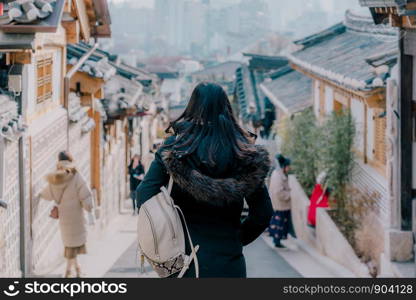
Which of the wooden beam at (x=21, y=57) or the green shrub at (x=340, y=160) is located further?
the green shrub at (x=340, y=160)

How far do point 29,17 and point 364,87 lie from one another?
5.88 m

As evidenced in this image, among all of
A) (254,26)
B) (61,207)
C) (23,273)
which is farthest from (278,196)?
(254,26)

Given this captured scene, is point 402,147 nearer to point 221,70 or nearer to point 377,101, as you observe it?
point 377,101

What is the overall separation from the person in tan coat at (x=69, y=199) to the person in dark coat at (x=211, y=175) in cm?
595

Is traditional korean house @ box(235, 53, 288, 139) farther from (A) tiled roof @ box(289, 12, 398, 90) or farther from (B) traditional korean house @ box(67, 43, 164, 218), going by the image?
(A) tiled roof @ box(289, 12, 398, 90)

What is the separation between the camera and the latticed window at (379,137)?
1429cm

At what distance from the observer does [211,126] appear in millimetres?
4797

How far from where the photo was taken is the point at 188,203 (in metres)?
4.74

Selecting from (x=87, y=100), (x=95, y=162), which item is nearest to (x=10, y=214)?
(x=87, y=100)

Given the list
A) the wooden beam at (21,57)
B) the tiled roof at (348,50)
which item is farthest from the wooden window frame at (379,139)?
the wooden beam at (21,57)

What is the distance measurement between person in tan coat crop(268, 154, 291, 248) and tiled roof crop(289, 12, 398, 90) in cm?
182

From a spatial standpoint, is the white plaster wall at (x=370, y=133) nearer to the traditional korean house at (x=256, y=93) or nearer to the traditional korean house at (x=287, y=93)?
the traditional korean house at (x=287, y=93)

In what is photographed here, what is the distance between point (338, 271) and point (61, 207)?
4.36m

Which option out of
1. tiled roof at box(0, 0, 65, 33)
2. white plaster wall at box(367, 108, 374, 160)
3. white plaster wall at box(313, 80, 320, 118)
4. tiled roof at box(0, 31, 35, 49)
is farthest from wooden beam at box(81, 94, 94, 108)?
tiled roof at box(0, 31, 35, 49)
